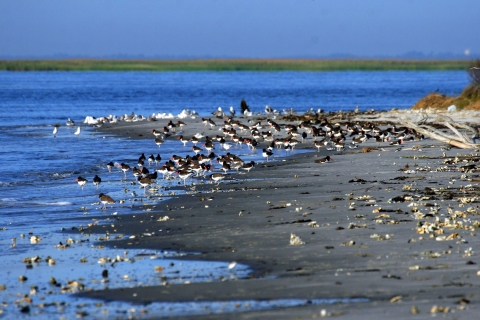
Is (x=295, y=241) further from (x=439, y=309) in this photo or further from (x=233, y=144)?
(x=233, y=144)

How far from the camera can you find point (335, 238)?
10.2 meters

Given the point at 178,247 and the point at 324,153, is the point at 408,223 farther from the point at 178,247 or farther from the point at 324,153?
the point at 324,153

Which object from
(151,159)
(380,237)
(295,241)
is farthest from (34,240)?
(151,159)

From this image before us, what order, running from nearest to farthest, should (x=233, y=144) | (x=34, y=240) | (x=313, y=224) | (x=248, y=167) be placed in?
1. (x=313, y=224)
2. (x=34, y=240)
3. (x=248, y=167)
4. (x=233, y=144)

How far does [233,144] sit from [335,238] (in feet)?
60.3

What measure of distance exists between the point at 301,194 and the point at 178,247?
4550 millimetres

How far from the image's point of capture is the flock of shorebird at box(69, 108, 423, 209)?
18611 mm

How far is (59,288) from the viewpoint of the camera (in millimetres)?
8570

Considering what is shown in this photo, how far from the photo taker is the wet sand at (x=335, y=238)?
25.0 ft

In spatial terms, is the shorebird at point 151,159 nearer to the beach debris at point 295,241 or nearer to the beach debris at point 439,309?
the beach debris at point 295,241

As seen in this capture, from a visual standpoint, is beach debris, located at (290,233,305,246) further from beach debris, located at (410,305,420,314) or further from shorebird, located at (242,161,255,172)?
shorebird, located at (242,161,255,172)

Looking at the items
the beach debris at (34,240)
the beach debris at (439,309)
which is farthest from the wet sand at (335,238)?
the beach debris at (34,240)

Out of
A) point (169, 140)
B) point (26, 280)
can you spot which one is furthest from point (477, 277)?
point (169, 140)

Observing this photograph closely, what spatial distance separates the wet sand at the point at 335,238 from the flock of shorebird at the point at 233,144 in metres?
1.58
